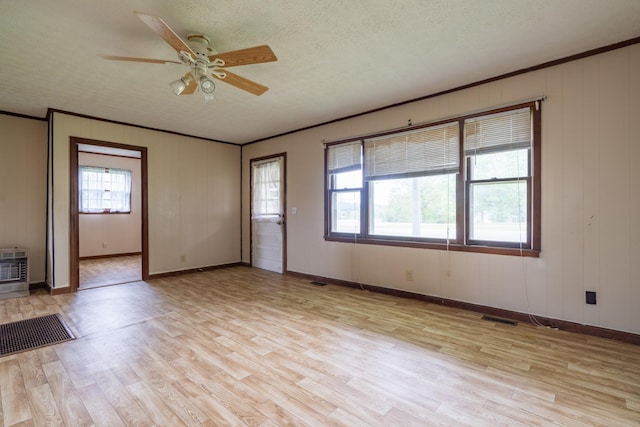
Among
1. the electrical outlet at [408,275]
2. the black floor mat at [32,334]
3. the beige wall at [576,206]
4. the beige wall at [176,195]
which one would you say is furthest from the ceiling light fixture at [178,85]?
the electrical outlet at [408,275]

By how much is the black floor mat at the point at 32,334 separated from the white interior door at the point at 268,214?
3.30 meters

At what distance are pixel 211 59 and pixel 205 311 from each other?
270 cm

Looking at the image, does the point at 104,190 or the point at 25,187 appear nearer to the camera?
the point at 25,187

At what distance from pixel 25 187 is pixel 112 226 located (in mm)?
3307

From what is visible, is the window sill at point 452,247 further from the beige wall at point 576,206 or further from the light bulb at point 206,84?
the light bulb at point 206,84

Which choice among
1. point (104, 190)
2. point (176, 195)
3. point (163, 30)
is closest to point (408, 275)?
point (163, 30)

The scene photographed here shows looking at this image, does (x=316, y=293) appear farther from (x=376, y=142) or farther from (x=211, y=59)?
(x=211, y=59)

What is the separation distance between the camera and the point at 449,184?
3.71 meters

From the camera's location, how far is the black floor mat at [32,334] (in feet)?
8.60

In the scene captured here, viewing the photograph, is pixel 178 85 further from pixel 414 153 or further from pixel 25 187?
pixel 25 187

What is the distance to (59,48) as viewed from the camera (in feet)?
8.98

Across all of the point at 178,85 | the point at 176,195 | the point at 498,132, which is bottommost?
the point at 176,195

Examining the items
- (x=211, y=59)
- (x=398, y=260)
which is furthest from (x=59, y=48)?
(x=398, y=260)

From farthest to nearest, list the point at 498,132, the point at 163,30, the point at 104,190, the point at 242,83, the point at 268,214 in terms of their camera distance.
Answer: the point at 104,190 < the point at 268,214 < the point at 498,132 < the point at 242,83 < the point at 163,30
